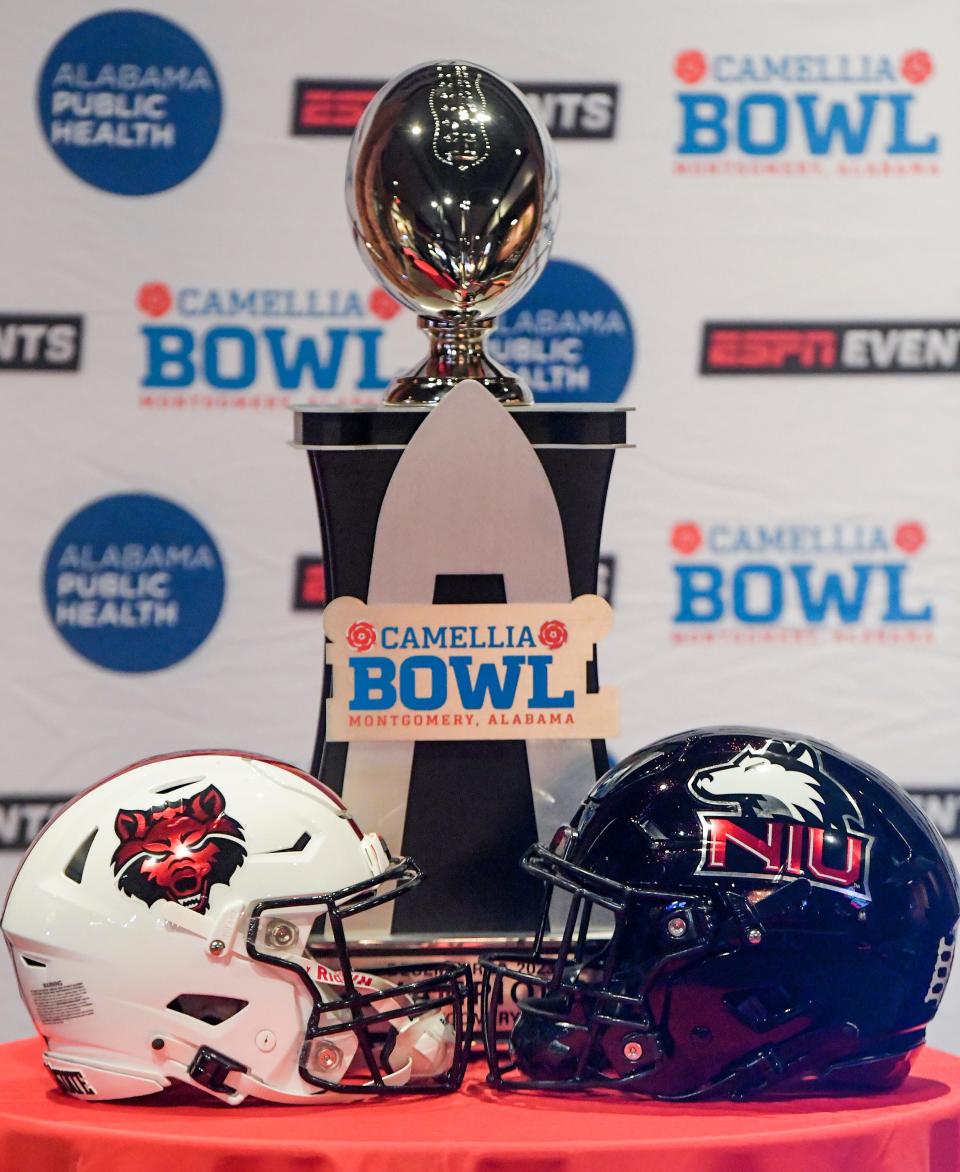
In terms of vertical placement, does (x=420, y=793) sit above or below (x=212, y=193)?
below

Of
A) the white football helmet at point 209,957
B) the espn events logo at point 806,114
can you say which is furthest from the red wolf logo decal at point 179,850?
the espn events logo at point 806,114

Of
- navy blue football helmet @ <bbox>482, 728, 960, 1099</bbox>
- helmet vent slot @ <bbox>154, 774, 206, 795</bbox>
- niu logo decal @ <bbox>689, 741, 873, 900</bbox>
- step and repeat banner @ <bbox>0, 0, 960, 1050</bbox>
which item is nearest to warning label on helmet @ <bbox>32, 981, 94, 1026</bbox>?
helmet vent slot @ <bbox>154, 774, 206, 795</bbox>

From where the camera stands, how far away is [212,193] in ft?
8.53

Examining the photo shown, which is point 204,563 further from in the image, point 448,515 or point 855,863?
point 855,863

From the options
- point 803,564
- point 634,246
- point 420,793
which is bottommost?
point 420,793

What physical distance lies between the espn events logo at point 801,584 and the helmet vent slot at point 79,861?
1.52 meters

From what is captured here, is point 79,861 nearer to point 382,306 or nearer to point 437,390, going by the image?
point 437,390

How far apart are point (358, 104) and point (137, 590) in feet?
2.91

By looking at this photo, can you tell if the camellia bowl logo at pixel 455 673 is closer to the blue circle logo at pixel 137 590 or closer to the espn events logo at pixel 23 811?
the blue circle logo at pixel 137 590

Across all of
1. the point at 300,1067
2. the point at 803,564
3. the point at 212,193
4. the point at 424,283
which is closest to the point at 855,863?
the point at 300,1067

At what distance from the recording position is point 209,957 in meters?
1.19

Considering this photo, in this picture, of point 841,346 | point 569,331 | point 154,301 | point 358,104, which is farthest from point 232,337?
point 841,346

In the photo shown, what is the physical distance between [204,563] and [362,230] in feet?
3.62

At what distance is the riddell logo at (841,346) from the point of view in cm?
262
